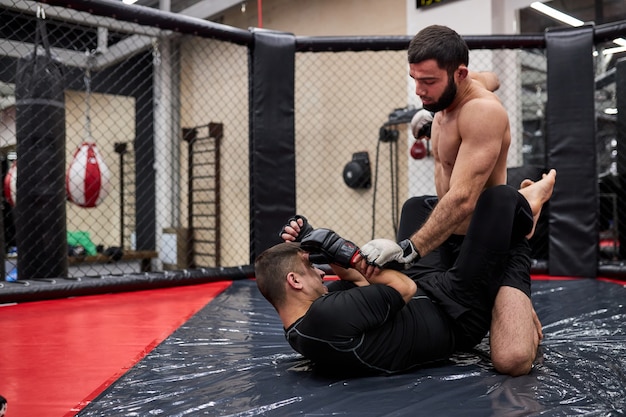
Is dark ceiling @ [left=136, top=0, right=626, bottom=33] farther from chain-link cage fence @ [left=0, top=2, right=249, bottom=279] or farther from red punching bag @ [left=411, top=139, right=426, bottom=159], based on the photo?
chain-link cage fence @ [left=0, top=2, right=249, bottom=279]

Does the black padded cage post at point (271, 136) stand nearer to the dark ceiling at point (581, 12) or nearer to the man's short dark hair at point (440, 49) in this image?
the man's short dark hair at point (440, 49)

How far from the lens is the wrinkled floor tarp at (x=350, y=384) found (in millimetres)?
1313

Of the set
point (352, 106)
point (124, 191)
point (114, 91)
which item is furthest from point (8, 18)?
point (352, 106)

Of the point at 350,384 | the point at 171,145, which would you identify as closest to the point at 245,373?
the point at 350,384

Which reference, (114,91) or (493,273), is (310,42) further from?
(114,91)

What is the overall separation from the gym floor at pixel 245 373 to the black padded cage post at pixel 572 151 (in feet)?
3.06

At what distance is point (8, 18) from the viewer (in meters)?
6.71

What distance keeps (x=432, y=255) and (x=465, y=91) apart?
605mm

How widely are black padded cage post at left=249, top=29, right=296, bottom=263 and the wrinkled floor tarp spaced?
1450 mm

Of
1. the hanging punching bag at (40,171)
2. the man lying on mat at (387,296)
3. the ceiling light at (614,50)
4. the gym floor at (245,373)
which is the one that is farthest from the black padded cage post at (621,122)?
the hanging punching bag at (40,171)

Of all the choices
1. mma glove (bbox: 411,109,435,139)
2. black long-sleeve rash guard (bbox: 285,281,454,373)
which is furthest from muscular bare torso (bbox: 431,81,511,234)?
black long-sleeve rash guard (bbox: 285,281,454,373)

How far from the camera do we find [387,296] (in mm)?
1516

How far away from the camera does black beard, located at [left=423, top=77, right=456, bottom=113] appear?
6.13 feet

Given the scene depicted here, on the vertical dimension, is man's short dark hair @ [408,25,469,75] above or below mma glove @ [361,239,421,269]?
above
